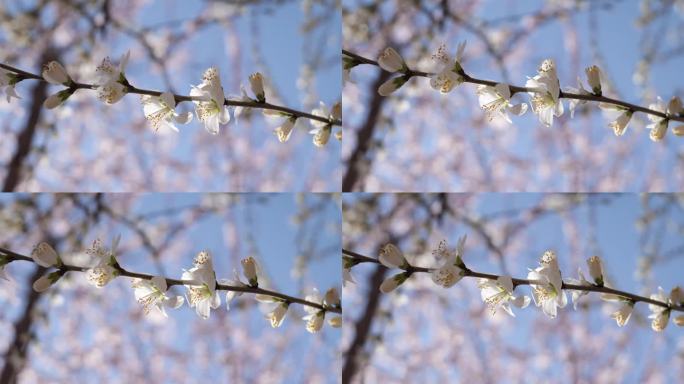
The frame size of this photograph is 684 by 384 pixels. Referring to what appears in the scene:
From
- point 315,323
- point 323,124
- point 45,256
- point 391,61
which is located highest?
point 391,61

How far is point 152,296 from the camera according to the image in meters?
1.22

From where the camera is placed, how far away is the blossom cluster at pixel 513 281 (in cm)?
125

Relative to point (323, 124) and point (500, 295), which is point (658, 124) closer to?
point (500, 295)

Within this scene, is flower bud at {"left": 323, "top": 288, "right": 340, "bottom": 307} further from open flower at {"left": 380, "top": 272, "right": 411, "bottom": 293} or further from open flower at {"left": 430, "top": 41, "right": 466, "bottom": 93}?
open flower at {"left": 430, "top": 41, "right": 466, "bottom": 93}

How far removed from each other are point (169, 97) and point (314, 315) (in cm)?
39

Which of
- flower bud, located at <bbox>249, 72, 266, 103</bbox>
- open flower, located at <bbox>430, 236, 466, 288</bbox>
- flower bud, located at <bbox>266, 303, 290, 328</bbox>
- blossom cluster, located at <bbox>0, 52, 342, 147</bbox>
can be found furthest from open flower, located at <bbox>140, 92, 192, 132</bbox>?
open flower, located at <bbox>430, 236, 466, 288</bbox>

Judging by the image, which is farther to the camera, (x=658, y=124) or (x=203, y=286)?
(x=658, y=124)

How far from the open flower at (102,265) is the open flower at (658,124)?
849mm

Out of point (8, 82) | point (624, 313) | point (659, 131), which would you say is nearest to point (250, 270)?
point (8, 82)

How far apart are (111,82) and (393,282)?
506mm

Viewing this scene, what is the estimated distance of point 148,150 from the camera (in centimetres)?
126

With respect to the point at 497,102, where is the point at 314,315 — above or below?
below

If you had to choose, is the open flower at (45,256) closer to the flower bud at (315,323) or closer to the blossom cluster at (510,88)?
the flower bud at (315,323)

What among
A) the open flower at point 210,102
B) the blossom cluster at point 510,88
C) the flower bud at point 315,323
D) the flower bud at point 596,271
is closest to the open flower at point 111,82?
the open flower at point 210,102
